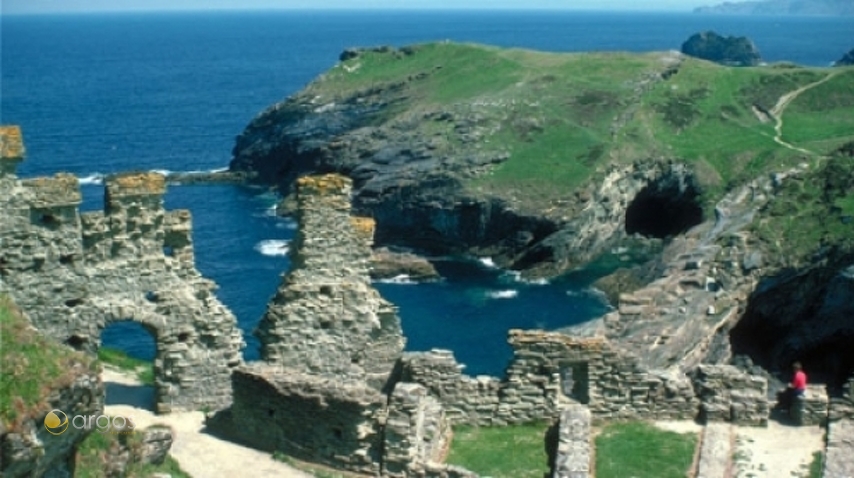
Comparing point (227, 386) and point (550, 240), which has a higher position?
point (227, 386)

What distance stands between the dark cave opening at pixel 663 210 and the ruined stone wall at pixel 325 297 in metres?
71.5

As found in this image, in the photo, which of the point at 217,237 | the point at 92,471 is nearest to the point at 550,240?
the point at 217,237

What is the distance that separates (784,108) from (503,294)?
1891 inches

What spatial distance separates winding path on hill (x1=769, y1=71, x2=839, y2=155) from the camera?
9869 centimetres

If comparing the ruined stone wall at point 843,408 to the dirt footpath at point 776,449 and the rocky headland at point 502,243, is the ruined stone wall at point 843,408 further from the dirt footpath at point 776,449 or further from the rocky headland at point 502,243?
the dirt footpath at point 776,449

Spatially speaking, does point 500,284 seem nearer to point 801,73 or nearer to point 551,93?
point 551,93

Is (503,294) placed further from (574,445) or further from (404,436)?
(404,436)

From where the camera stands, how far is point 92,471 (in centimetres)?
1580

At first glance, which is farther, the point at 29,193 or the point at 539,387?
the point at 539,387

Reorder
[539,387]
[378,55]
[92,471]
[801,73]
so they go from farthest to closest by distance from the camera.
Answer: [378,55], [801,73], [539,387], [92,471]

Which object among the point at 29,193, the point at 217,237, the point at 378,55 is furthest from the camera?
the point at 378,55

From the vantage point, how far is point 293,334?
940 inches

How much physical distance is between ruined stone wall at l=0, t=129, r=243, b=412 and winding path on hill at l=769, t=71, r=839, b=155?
80.1m

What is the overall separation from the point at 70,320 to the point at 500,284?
5878 centimetres
